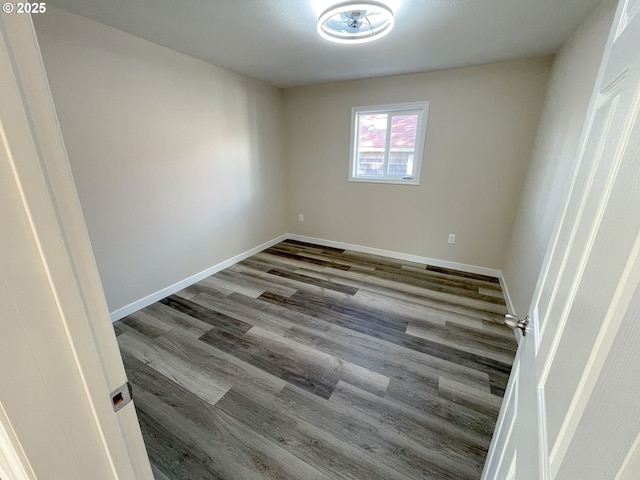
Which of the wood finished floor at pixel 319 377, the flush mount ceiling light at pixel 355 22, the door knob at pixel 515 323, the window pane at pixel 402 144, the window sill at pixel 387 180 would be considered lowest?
the wood finished floor at pixel 319 377

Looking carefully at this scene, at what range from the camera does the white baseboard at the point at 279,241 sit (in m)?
2.48

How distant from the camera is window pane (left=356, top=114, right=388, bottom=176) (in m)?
3.45

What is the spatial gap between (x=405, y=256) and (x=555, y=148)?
6.54ft

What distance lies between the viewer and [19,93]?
343 millimetres

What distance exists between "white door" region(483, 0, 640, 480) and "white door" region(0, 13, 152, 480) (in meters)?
0.76

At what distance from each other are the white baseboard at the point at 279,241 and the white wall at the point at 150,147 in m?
0.06

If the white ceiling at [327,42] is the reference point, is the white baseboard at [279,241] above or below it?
below

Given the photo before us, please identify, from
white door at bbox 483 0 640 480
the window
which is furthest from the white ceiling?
white door at bbox 483 0 640 480

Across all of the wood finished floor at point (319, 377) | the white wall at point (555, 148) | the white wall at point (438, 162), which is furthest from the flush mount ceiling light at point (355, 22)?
the wood finished floor at point (319, 377)

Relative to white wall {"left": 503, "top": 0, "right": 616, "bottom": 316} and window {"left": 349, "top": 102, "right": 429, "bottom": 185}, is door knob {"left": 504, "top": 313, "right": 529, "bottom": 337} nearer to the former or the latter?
white wall {"left": 503, "top": 0, "right": 616, "bottom": 316}

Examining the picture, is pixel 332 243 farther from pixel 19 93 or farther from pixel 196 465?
pixel 19 93

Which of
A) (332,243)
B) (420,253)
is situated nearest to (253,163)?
(332,243)

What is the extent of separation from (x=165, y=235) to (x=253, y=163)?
154 centimetres

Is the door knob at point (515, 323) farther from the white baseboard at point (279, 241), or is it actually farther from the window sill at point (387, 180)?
the window sill at point (387, 180)
